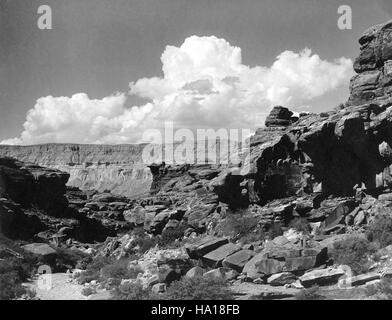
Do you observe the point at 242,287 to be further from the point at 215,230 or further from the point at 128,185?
the point at 128,185

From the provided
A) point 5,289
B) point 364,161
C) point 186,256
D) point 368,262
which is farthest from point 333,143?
point 5,289

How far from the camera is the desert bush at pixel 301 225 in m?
21.4

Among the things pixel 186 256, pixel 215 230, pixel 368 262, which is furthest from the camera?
pixel 215 230

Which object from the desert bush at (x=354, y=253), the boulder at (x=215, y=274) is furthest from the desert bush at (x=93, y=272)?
the desert bush at (x=354, y=253)

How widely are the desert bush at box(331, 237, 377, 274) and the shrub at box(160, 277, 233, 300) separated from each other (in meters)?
4.94

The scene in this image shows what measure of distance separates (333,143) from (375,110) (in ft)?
9.26

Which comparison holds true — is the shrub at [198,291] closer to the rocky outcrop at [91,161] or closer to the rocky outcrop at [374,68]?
the rocky outcrop at [374,68]

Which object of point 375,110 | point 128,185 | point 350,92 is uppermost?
point 350,92

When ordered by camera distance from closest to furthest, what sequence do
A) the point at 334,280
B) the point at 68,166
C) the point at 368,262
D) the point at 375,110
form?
the point at 334,280
the point at 368,262
the point at 375,110
the point at 68,166

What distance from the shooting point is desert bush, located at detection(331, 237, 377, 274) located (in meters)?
15.8

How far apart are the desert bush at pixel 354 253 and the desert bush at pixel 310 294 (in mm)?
2320

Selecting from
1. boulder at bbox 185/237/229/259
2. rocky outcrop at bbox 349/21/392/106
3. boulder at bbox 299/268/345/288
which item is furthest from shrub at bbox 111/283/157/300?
rocky outcrop at bbox 349/21/392/106

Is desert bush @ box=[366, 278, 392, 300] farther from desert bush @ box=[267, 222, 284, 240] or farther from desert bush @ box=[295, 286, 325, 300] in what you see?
desert bush @ box=[267, 222, 284, 240]

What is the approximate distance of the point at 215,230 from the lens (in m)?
24.5
